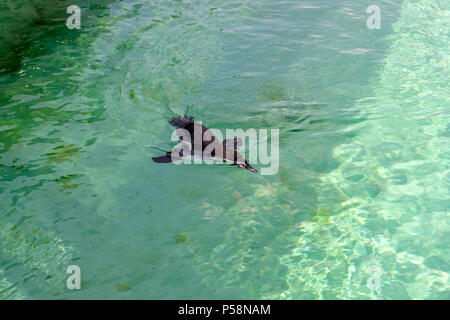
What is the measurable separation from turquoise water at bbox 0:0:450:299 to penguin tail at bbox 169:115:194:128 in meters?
0.13

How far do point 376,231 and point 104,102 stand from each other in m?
3.86

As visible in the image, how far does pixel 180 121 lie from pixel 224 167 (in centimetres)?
94

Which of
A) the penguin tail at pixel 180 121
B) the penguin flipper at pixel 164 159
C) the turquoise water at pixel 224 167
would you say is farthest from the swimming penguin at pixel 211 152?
the penguin tail at pixel 180 121

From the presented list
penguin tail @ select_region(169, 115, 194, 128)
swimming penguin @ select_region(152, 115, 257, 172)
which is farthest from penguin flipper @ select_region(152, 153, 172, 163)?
penguin tail @ select_region(169, 115, 194, 128)

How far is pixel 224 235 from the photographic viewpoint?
3.91 meters

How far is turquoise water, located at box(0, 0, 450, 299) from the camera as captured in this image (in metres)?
3.59

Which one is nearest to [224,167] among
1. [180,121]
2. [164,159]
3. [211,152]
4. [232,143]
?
[211,152]

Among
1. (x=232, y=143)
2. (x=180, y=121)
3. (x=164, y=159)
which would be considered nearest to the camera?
(x=164, y=159)

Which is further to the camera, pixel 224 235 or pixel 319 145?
pixel 319 145

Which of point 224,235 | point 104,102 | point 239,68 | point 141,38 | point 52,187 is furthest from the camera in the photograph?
point 141,38

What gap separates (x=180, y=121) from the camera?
16.8 feet

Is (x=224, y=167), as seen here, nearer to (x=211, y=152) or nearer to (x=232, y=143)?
(x=211, y=152)
